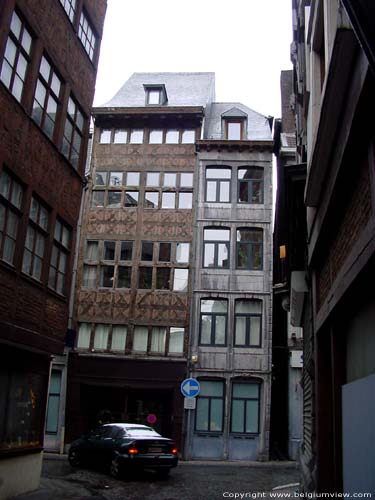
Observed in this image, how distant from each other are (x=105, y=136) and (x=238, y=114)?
7.76 metres

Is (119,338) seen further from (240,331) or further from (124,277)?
(240,331)

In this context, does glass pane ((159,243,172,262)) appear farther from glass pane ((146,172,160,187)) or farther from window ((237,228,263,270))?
window ((237,228,263,270))

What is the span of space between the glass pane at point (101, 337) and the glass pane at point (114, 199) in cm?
661

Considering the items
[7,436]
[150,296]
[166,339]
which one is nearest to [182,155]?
[150,296]

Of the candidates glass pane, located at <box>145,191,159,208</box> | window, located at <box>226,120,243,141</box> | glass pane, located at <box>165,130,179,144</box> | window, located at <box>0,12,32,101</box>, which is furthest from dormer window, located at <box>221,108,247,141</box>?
window, located at <box>0,12,32,101</box>

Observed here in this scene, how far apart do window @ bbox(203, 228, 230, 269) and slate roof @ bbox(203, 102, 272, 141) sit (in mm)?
5683

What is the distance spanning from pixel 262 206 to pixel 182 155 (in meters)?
5.29

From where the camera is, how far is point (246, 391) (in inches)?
1057

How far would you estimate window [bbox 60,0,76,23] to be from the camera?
14202 millimetres

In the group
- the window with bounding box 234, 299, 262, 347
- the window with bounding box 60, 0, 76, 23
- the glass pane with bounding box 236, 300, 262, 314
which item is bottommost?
the window with bounding box 234, 299, 262, 347

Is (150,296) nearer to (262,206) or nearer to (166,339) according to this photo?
(166,339)

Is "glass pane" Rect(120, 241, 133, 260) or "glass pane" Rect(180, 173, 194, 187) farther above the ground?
"glass pane" Rect(180, 173, 194, 187)

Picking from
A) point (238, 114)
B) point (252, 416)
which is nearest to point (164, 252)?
point (252, 416)

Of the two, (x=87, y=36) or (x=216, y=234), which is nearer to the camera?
(x=87, y=36)
